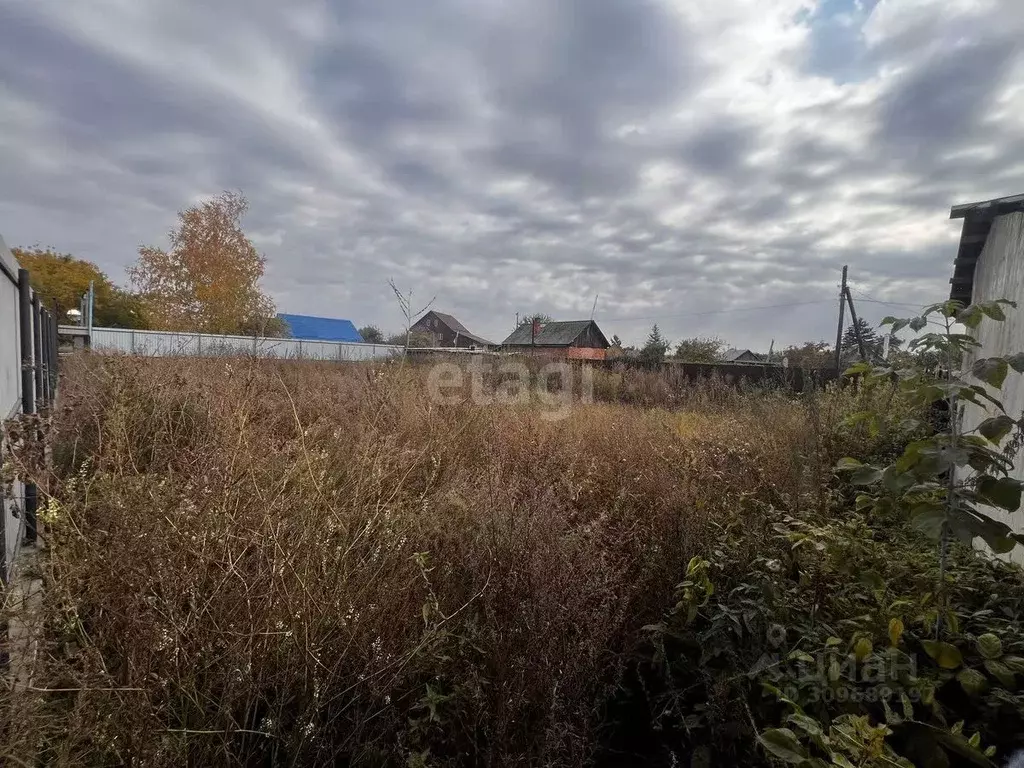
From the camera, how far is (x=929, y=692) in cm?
146

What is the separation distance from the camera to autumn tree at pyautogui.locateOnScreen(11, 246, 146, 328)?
2556 centimetres

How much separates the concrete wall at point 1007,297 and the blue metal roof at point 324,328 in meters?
39.2

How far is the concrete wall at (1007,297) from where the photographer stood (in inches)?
108

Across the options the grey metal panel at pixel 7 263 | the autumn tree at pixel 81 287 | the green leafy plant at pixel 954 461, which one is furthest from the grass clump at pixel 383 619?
the autumn tree at pixel 81 287

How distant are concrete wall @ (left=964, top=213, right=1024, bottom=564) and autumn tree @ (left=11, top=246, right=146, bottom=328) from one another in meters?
29.7

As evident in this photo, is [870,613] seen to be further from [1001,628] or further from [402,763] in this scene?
[402,763]

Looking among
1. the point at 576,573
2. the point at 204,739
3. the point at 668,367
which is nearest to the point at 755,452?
the point at 576,573

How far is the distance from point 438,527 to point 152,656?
4.50 ft

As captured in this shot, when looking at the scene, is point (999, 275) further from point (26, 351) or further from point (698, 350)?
point (698, 350)

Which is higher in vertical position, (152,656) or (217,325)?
(217,325)

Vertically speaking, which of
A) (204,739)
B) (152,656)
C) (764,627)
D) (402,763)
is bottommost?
(402,763)

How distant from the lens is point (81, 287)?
90.6 ft

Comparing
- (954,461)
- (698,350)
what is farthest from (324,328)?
(954,461)

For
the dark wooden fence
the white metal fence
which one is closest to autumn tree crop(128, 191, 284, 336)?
the white metal fence
